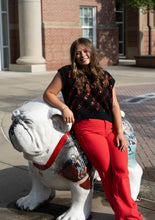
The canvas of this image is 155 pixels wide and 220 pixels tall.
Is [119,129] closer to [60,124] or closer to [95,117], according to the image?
[95,117]

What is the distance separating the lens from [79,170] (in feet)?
9.82

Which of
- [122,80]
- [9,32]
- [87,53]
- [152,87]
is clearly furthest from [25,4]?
[87,53]

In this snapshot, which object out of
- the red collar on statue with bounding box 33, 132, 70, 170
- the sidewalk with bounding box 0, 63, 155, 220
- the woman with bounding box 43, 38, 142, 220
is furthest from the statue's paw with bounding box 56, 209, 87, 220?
the red collar on statue with bounding box 33, 132, 70, 170

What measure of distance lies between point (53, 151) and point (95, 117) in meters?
0.47

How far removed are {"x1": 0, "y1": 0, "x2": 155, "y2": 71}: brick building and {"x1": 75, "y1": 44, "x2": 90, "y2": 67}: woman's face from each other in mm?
15852

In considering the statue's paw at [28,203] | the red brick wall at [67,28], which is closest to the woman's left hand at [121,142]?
the statue's paw at [28,203]

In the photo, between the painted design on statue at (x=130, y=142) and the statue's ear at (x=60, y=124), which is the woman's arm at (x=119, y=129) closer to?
the painted design on statue at (x=130, y=142)

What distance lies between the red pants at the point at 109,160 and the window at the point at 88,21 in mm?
19296

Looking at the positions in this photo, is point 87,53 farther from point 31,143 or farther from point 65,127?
point 31,143

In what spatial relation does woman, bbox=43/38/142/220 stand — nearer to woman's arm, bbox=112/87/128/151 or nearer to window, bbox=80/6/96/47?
woman's arm, bbox=112/87/128/151

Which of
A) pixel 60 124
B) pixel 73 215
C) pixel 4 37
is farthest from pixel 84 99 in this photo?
pixel 4 37

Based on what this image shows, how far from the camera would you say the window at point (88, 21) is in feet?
70.8

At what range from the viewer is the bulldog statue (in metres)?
2.75

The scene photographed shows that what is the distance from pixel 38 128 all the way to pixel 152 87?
32.8 ft
